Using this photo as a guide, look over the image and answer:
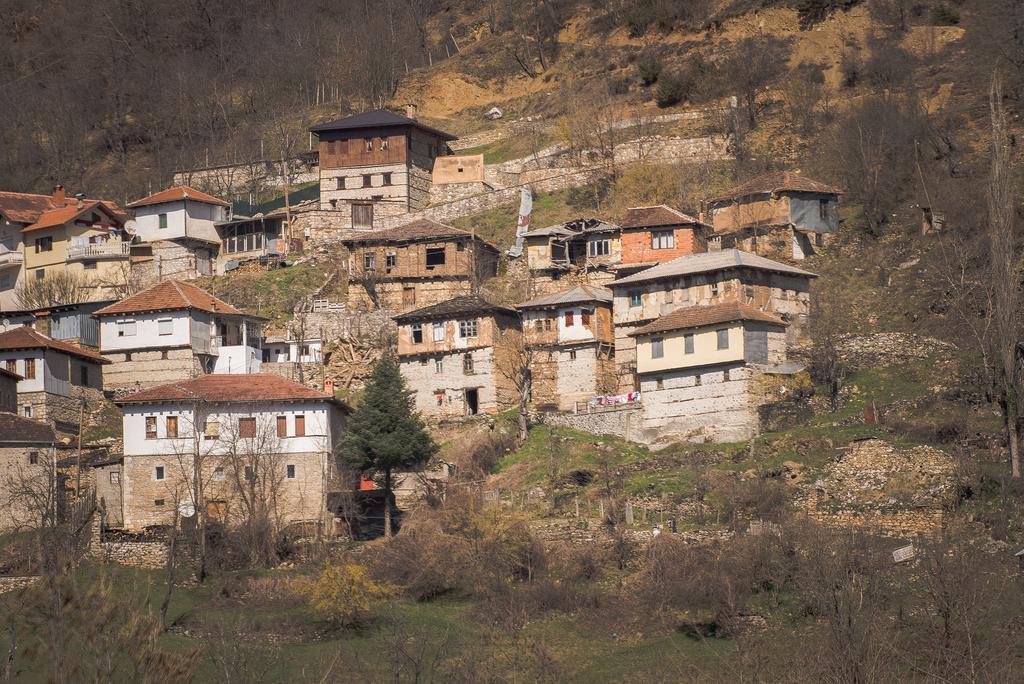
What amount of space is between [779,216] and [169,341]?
26.3 m

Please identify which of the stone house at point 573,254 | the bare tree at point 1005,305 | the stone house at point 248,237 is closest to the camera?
the bare tree at point 1005,305

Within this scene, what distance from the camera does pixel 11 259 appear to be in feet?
272

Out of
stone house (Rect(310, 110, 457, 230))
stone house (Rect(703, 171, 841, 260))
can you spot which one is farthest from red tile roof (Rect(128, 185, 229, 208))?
stone house (Rect(703, 171, 841, 260))

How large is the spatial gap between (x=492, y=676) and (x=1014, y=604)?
13.6 metres

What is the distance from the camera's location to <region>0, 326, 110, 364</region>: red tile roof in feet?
215

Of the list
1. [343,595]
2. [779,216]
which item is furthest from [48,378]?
[779,216]

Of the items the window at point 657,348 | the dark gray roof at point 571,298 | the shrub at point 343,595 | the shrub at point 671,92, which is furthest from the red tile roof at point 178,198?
the shrub at point 343,595

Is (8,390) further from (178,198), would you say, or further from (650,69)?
(650,69)

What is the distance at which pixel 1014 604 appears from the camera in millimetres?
42219

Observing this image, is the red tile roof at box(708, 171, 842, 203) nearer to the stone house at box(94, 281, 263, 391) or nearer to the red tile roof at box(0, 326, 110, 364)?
the stone house at box(94, 281, 263, 391)

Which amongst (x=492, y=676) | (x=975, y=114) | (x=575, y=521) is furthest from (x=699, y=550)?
(x=975, y=114)

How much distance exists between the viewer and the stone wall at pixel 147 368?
67.6m

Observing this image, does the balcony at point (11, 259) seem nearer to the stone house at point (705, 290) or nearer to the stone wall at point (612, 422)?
the stone house at point (705, 290)

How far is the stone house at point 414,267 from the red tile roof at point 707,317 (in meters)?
13.2
